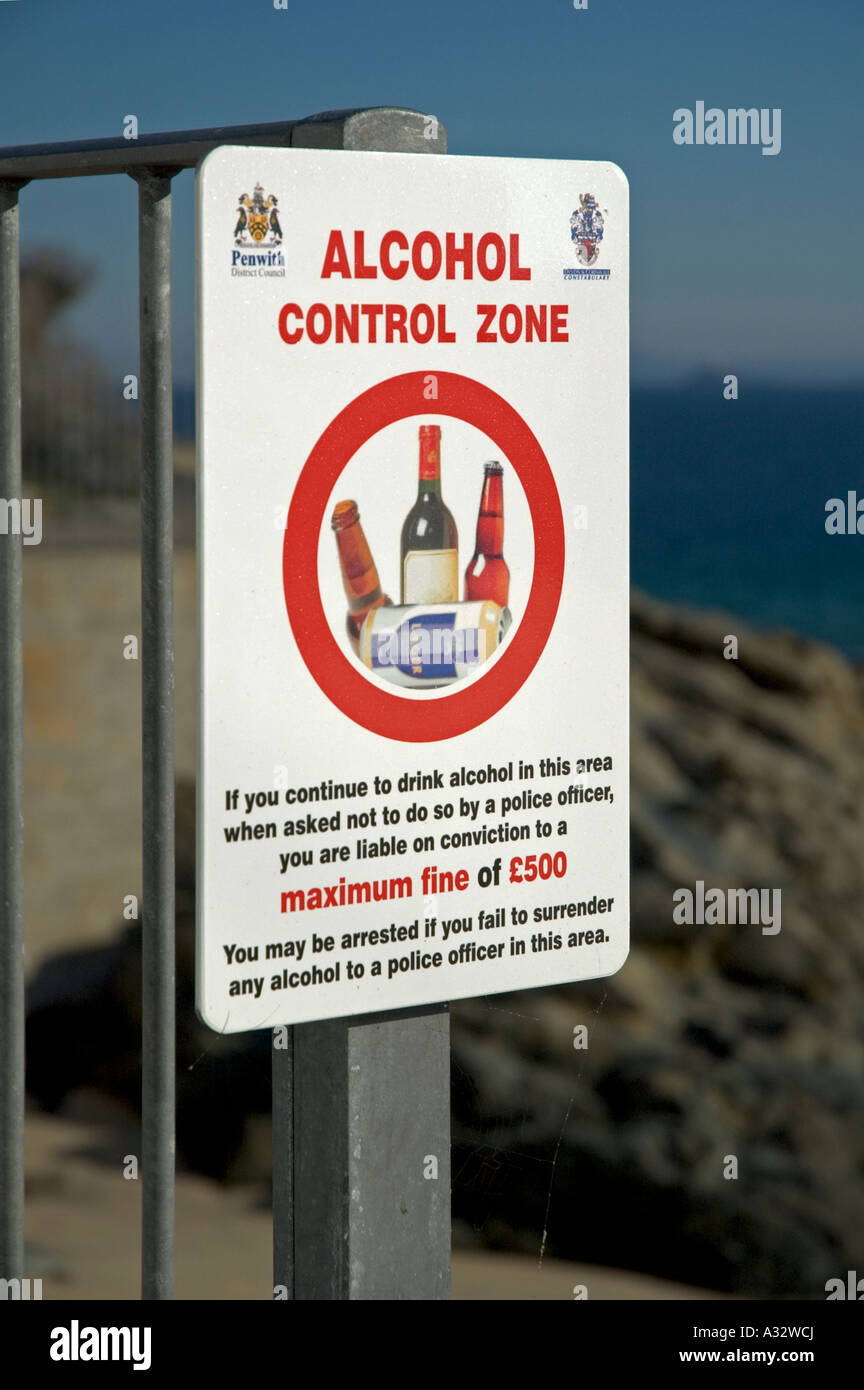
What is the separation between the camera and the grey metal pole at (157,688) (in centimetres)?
143

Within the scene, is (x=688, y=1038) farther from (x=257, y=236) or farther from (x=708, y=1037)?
(x=257, y=236)

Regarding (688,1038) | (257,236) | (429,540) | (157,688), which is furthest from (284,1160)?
(688,1038)

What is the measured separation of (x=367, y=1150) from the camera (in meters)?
1.43

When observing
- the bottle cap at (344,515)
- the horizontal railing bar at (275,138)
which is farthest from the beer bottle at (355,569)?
the horizontal railing bar at (275,138)

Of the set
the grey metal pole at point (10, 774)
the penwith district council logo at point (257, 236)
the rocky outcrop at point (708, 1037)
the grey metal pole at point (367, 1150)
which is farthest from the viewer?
the rocky outcrop at point (708, 1037)

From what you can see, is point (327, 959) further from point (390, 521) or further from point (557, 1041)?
point (557, 1041)

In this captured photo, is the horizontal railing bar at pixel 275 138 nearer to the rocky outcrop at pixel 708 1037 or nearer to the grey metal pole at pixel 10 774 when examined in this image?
the grey metal pole at pixel 10 774

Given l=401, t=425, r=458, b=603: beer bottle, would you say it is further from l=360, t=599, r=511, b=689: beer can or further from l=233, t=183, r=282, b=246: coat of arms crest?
l=233, t=183, r=282, b=246: coat of arms crest

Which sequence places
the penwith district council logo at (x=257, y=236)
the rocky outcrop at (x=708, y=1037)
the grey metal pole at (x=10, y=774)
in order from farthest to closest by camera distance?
the rocky outcrop at (x=708, y=1037) → the grey metal pole at (x=10, y=774) → the penwith district council logo at (x=257, y=236)

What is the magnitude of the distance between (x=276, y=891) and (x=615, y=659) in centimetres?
38

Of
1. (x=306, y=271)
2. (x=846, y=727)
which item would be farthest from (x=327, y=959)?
(x=846, y=727)

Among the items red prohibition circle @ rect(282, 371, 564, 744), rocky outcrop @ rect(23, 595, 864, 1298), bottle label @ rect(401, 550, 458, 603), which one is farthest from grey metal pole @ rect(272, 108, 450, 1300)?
rocky outcrop @ rect(23, 595, 864, 1298)

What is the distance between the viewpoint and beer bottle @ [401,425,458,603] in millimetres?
1383

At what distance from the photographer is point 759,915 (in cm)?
505
